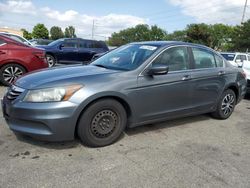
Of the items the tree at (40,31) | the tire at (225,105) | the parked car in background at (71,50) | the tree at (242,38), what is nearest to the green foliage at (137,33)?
the tree at (40,31)

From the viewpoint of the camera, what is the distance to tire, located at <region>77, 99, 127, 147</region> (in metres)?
3.79

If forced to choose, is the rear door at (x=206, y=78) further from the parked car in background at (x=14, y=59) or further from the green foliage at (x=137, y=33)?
the green foliage at (x=137, y=33)

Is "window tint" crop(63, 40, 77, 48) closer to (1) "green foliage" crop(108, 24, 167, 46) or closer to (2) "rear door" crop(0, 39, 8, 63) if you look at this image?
(2) "rear door" crop(0, 39, 8, 63)

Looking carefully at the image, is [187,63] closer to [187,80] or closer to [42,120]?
[187,80]

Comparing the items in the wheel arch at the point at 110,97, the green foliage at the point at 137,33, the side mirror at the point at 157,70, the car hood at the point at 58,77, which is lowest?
the wheel arch at the point at 110,97

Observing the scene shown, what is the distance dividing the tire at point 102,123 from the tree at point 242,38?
1718 inches

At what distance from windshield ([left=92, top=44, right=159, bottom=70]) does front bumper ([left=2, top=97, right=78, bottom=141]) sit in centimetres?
124

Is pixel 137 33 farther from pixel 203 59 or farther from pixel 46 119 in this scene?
pixel 46 119

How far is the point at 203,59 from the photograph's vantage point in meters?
5.30

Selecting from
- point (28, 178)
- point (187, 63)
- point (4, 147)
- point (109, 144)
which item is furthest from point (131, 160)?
point (187, 63)

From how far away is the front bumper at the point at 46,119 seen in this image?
3.54 meters

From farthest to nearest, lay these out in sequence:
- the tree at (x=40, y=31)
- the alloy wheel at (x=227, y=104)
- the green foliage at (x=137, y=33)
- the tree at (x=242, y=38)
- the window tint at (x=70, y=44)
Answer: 1. the green foliage at (x=137, y=33)
2. the tree at (x=40, y=31)
3. the tree at (x=242, y=38)
4. the window tint at (x=70, y=44)
5. the alloy wheel at (x=227, y=104)

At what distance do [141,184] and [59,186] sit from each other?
0.86 m

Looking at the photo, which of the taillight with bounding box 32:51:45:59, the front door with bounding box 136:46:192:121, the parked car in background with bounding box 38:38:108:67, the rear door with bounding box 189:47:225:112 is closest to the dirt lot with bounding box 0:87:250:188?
the front door with bounding box 136:46:192:121
